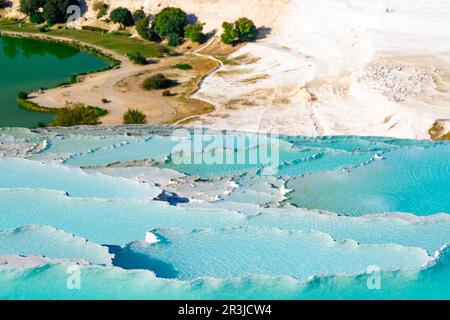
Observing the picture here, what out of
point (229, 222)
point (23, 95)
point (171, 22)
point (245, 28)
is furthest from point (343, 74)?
point (229, 222)

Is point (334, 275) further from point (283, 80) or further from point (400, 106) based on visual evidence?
point (283, 80)

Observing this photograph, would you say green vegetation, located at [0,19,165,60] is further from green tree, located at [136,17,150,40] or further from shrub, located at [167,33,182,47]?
shrub, located at [167,33,182,47]

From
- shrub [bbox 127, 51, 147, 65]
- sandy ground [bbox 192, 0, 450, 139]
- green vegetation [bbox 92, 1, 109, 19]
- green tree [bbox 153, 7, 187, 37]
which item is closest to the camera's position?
sandy ground [bbox 192, 0, 450, 139]

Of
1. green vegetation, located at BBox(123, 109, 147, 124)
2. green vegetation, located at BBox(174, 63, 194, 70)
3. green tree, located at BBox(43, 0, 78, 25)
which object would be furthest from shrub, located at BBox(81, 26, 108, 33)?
green vegetation, located at BBox(123, 109, 147, 124)

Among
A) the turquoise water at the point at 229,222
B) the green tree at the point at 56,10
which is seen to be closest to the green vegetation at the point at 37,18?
the green tree at the point at 56,10

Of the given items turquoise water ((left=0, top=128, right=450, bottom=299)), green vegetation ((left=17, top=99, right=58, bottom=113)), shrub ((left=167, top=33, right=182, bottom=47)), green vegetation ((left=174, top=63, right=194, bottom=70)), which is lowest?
green vegetation ((left=17, top=99, right=58, bottom=113))
